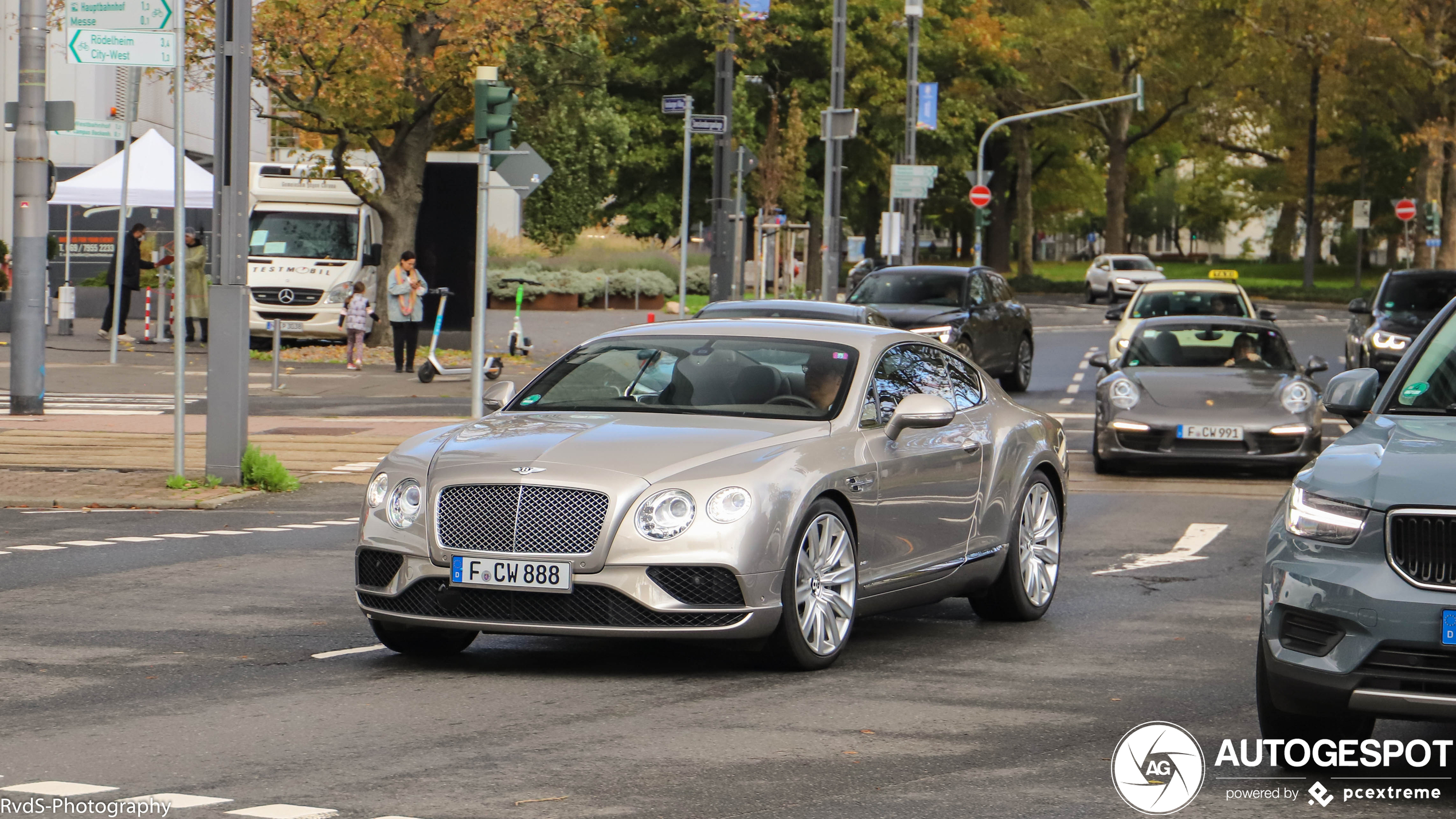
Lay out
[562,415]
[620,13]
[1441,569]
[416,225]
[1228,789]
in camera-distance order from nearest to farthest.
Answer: [1441,569] < [1228,789] < [562,415] < [416,225] < [620,13]

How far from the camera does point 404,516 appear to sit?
793 cm

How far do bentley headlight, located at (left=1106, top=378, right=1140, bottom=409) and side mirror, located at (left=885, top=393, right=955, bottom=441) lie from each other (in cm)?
873

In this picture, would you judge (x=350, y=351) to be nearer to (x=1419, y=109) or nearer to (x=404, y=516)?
(x=404, y=516)

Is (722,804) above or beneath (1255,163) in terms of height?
beneath

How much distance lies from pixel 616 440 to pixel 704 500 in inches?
21.0

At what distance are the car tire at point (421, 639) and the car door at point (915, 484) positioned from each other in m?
1.68

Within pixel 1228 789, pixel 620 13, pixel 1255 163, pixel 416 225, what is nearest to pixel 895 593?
pixel 1228 789

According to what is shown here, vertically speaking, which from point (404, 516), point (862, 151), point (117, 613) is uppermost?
point (862, 151)

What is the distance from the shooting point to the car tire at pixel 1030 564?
9.70 m

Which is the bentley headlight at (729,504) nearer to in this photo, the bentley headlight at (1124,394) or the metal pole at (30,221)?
the bentley headlight at (1124,394)

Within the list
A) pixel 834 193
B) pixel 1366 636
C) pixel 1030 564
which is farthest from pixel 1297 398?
pixel 834 193

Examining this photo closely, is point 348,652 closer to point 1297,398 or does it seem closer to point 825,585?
point 825,585

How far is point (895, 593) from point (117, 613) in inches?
143

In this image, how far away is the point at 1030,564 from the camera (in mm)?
9922
